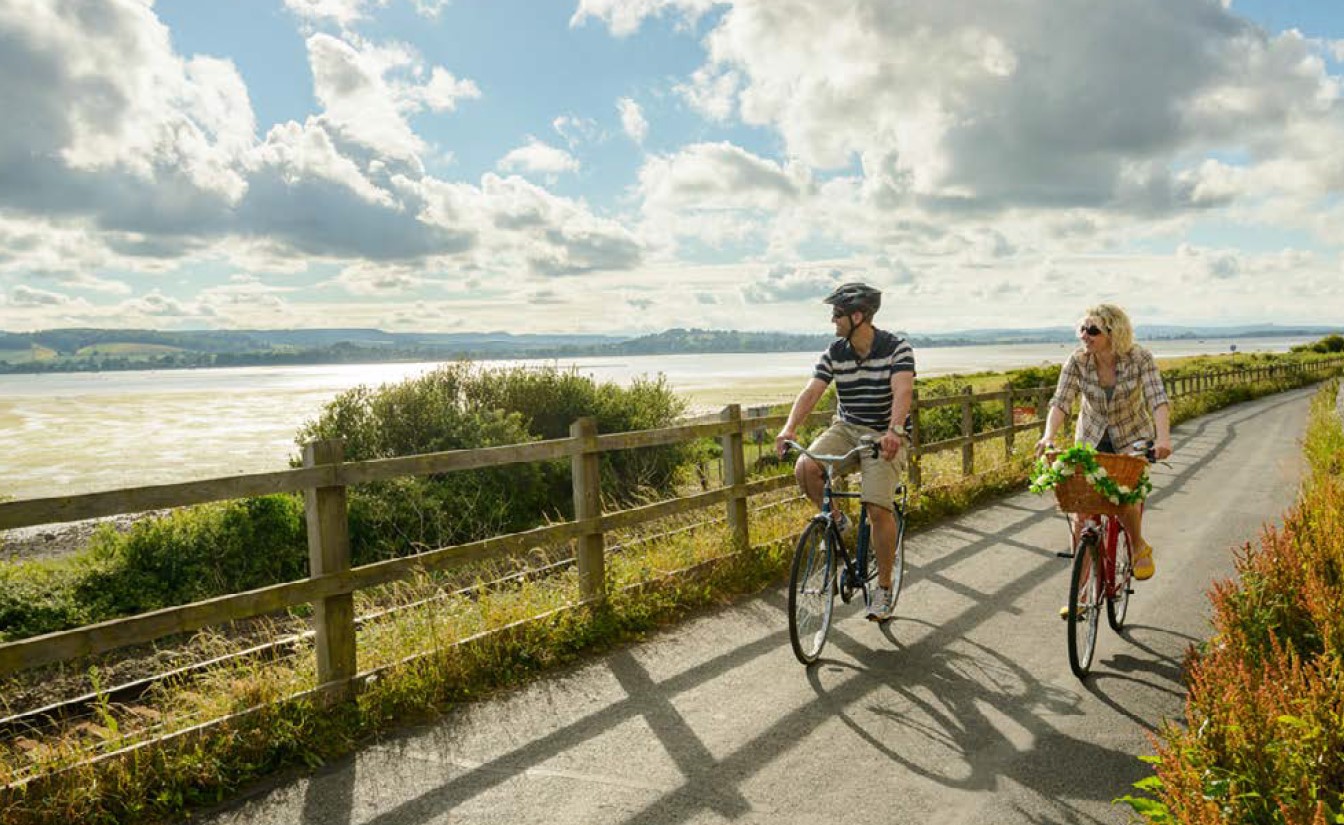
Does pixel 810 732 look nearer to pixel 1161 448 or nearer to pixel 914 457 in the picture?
pixel 1161 448

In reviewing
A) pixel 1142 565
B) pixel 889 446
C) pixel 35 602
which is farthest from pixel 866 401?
pixel 35 602

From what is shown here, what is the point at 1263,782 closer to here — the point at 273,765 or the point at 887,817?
the point at 887,817

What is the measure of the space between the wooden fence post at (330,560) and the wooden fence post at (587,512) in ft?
6.09

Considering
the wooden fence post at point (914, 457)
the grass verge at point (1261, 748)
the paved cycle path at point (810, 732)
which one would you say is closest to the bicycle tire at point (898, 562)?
the paved cycle path at point (810, 732)

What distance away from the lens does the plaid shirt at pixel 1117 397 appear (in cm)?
576

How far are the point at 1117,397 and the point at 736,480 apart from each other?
3.37 metres

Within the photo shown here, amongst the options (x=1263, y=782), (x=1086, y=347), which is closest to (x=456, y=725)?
(x=1263, y=782)

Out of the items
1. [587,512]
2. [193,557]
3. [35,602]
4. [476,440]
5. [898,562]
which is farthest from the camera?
[476,440]

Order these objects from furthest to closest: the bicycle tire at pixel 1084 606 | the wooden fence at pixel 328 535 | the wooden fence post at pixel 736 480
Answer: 1. the wooden fence post at pixel 736 480
2. the bicycle tire at pixel 1084 606
3. the wooden fence at pixel 328 535

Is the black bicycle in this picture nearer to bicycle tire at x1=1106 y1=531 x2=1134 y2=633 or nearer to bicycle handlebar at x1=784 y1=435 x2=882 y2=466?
bicycle handlebar at x1=784 y1=435 x2=882 y2=466

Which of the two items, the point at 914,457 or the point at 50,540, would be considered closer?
the point at 914,457

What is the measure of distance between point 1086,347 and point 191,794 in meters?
5.34

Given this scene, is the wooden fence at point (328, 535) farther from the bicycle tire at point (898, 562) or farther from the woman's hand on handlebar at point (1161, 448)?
the woman's hand on handlebar at point (1161, 448)

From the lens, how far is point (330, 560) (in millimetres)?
5043
